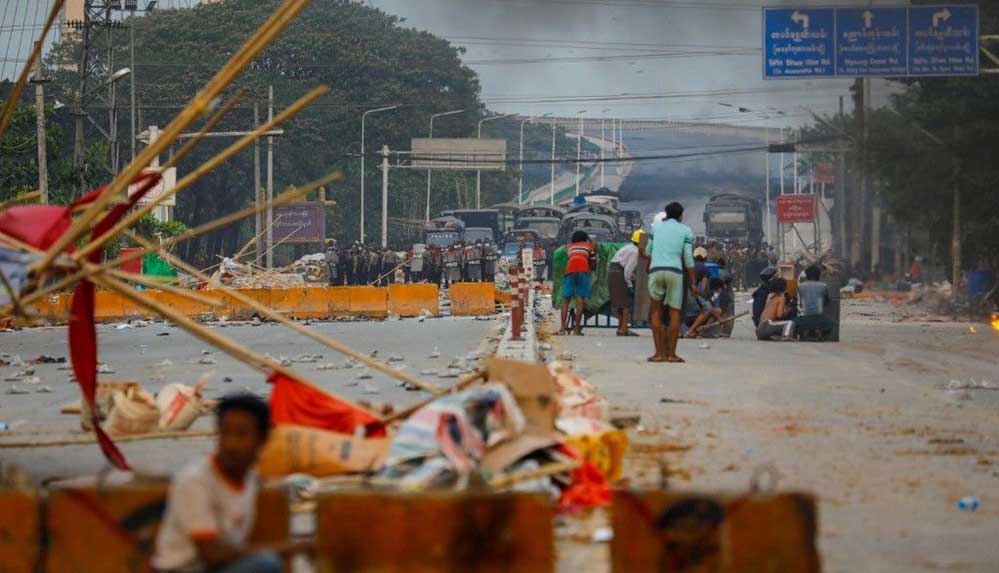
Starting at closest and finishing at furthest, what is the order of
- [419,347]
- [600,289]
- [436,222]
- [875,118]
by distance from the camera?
[419,347], [600,289], [875,118], [436,222]

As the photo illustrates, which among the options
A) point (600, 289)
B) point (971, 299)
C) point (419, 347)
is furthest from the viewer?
point (971, 299)

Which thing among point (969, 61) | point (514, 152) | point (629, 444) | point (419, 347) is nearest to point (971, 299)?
point (969, 61)

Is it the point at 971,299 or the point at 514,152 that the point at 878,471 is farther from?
the point at 514,152

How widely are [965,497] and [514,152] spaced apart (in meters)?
131

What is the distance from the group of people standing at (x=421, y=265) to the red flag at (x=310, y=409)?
150 ft

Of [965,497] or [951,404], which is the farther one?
[951,404]

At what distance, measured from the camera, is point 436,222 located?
7381 cm

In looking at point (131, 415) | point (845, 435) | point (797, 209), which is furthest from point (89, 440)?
point (797, 209)

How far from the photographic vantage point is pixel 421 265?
191 feet

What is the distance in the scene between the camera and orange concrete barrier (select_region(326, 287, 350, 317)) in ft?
120

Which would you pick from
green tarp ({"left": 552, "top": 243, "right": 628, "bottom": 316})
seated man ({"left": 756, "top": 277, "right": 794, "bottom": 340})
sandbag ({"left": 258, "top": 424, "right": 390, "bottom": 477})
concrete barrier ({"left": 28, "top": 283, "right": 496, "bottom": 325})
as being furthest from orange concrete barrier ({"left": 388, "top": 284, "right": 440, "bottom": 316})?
sandbag ({"left": 258, "top": 424, "right": 390, "bottom": 477})

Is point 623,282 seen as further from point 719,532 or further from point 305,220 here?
point 305,220

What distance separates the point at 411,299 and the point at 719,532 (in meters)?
31.5

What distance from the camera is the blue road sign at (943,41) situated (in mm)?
34188
